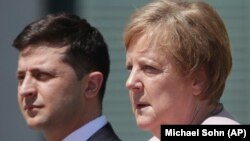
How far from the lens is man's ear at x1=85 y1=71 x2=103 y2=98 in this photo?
13.0 feet

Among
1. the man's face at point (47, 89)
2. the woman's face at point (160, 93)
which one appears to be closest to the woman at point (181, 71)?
the woman's face at point (160, 93)

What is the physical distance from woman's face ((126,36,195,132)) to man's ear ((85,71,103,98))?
64cm

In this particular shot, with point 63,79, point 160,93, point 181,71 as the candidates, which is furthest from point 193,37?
point 63,79

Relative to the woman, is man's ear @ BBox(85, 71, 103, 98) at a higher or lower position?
lower

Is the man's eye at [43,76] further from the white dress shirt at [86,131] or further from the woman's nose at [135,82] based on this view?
the woman's nose at [135,82]

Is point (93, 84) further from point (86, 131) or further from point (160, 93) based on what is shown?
point (160, 93)

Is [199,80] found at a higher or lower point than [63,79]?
higher

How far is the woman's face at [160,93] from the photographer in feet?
10.8

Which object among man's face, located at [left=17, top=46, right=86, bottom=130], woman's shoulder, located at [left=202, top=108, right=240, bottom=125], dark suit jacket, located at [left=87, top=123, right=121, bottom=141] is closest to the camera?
woman's shoulder, located at [left=202, top=108, right=240, bottom=125]

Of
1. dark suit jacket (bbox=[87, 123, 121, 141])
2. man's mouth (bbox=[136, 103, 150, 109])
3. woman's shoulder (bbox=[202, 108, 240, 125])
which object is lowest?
dark suit jacket (bbox=[87, 123, 121, 141])

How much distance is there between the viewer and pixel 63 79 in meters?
3.89

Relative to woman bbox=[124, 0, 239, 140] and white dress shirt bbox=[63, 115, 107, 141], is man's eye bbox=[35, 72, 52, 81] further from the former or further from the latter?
woman bbox=[124, 0, 239, 140]

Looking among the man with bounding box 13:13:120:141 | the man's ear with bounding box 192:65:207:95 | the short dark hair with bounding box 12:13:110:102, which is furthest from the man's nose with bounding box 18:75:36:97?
the man's ear with bounding box 192:65:207:95

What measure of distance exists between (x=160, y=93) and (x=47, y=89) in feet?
2.32
